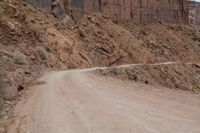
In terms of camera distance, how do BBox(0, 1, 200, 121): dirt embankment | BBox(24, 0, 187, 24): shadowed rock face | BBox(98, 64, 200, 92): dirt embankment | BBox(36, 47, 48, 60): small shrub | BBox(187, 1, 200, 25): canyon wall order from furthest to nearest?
BBox(187, 1, 200, 25): canyon wall < BBox(24, 0, 187, 24): shadowed rock face < BBox(98, 64, 200, 92): dirt embankment < BBox(36, 47, 48, 60): small shrub < BBox(0, 1, 200, 121): dirt embankment

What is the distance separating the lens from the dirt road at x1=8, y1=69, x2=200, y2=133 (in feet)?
34.8

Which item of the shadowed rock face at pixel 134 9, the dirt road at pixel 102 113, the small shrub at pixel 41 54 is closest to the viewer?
the dirt road at pixel 102 113

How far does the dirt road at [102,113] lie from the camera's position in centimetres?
1059

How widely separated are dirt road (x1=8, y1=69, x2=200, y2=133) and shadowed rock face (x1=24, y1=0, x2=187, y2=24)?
51483mm

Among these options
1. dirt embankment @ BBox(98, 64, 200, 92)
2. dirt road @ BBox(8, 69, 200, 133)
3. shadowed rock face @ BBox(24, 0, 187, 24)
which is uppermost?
shadowed rock face @ BBox(24, 0, 187, 24)

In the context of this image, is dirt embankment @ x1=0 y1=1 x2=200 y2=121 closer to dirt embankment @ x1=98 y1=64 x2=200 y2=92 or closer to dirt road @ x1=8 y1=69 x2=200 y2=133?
dirt road @ x1=8 y1=69 x2=200 y2=133

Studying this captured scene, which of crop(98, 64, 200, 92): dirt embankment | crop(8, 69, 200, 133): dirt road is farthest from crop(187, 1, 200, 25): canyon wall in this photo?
crop(8, 69, 200, 133): dirt road

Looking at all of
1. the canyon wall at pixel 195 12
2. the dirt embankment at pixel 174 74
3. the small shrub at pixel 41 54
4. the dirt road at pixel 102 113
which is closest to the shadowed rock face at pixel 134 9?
the dirt embankment at pixel 174 74

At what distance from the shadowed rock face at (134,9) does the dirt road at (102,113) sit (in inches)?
2027

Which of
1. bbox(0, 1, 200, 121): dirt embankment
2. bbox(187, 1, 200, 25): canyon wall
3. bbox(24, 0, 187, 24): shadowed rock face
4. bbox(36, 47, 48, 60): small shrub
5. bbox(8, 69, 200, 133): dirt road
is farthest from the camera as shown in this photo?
bbox(187, 1, 200, 25): canyon wall

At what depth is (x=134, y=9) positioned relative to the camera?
89250 mm

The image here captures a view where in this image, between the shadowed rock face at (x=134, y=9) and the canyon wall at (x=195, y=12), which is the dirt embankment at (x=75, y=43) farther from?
the canyon wall at (x=195, y=12)

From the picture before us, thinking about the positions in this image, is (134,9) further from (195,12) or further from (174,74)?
(195,12)

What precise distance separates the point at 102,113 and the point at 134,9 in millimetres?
77967
